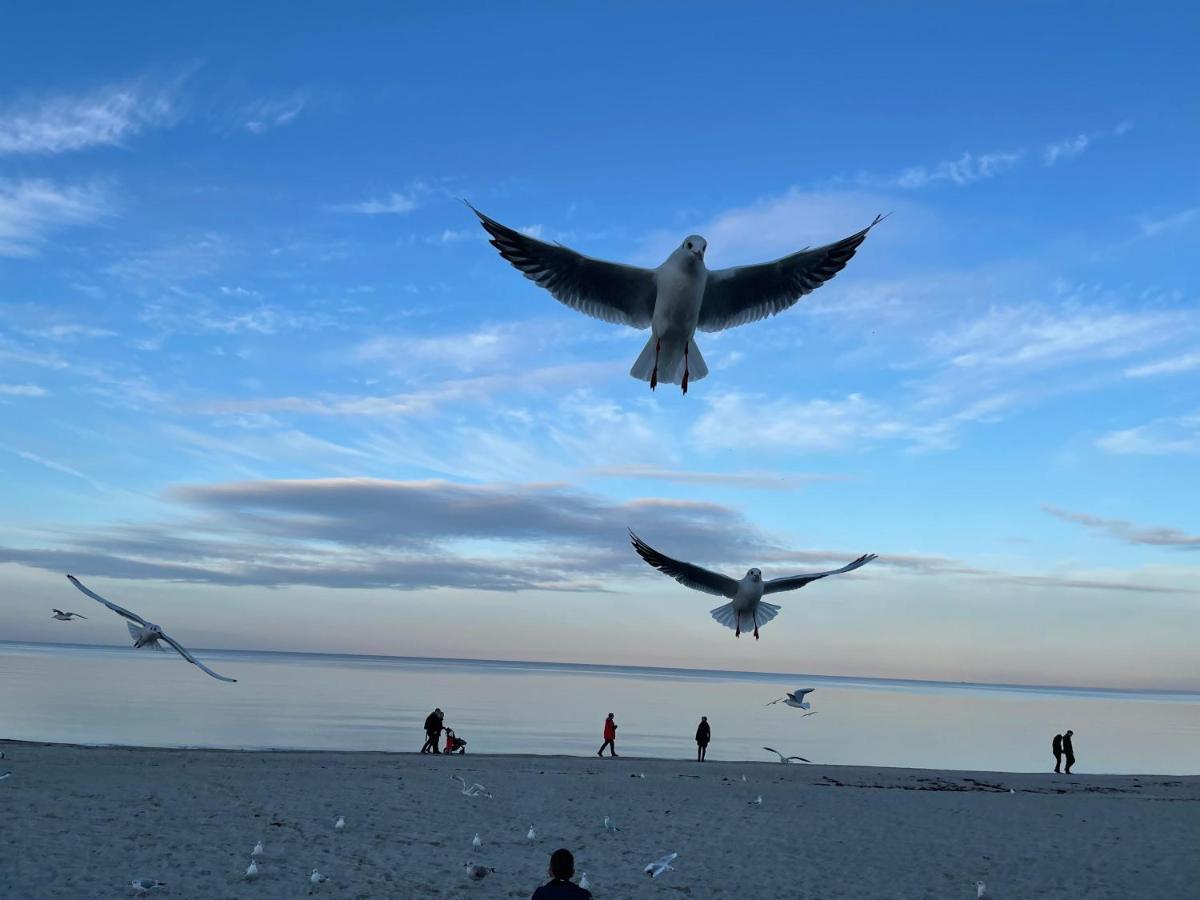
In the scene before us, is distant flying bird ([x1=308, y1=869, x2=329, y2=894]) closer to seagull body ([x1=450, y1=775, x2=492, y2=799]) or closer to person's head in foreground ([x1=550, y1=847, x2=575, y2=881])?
seagull body ([x1=450, y1=775, x2=492, y2=799])

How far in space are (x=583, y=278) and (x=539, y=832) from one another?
7247mm

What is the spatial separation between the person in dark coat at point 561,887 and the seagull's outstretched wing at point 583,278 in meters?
6.42

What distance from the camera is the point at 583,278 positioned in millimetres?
10906

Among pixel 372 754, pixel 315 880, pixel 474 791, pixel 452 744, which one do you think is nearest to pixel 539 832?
pixel 474 791

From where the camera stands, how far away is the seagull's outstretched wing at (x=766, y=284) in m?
10.6

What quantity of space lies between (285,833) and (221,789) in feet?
10.6

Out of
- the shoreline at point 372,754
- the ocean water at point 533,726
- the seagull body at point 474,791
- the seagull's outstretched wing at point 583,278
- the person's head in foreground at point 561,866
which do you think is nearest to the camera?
the person's head in foreground at point 561,866

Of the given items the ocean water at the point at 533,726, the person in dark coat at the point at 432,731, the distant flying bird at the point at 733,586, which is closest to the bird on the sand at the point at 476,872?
the distant flying bird at the point at 733,586

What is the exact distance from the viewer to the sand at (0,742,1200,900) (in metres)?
11.0

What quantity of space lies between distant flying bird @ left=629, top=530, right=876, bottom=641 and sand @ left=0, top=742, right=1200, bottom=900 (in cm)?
293

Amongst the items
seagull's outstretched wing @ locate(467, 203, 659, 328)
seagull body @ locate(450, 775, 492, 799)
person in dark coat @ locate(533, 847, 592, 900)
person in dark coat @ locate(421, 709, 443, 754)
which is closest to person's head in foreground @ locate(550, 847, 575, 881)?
person in dark coat @ locate(533, 847, 592, 900)

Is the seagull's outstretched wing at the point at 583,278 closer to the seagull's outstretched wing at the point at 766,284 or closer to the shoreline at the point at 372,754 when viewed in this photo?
the seagull's outstretched wing at the point at 766,284

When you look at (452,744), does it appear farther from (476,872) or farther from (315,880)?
(315,880)

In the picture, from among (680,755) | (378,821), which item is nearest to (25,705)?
(680,755)
